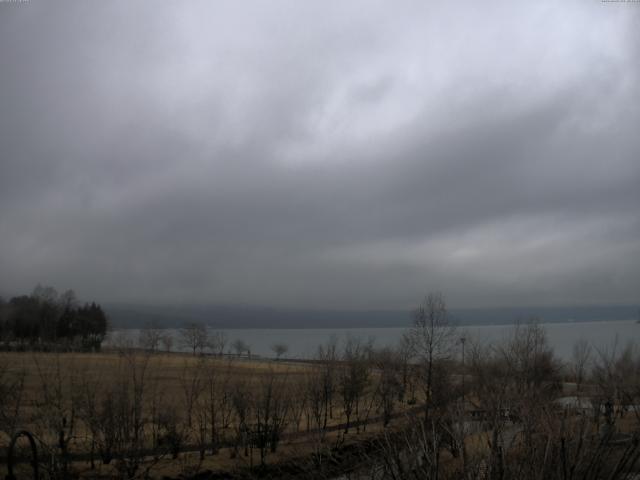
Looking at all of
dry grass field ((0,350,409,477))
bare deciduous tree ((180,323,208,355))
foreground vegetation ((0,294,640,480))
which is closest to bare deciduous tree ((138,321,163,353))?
foreground vegetation ((0,294,640,480))

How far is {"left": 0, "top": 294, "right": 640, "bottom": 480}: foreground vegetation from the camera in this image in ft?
44.4

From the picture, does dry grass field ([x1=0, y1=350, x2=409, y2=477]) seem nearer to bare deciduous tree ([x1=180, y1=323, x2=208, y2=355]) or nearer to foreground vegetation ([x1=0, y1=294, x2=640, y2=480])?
foreground vegetation ([x1=0, y1=294, x2=640, y2=480])

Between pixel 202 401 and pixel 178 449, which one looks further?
pixel 202 401

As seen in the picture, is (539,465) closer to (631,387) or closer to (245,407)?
(245,407)

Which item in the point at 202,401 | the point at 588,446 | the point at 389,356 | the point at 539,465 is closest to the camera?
the point at 539,465

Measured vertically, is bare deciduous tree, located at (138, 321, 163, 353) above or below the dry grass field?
above

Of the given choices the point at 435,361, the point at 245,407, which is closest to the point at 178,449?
the point at 245,407

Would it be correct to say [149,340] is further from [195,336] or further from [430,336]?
[195,336]

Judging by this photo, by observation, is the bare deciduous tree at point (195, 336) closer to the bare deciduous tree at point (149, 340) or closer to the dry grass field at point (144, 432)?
the bare deciduous tree at point (149, 340)

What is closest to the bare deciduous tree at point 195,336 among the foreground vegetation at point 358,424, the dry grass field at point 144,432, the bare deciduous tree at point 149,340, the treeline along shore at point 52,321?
the treeline along shore at point 52,321

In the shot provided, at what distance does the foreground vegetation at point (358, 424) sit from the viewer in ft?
44.4

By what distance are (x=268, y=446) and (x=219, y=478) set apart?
700 centimetres

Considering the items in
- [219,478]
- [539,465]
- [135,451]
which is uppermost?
[539,465]

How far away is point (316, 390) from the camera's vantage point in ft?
160
